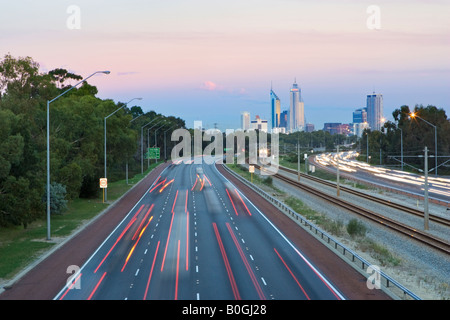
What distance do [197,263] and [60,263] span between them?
727 centimetres

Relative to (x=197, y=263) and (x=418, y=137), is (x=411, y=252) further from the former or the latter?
(x=418, y=137)

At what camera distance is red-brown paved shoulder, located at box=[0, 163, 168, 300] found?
20.7m

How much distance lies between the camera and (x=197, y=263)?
25.7 m

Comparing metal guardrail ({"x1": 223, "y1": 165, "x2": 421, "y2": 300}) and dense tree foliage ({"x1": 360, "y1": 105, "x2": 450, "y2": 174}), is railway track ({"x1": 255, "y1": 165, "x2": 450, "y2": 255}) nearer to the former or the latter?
metal guardrail ({"x1": 223, "y1": 165, "x2": 421, "y2": 300})

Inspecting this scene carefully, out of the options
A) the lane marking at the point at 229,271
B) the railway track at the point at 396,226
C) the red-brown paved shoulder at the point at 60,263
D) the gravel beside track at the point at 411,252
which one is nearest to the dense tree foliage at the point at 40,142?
the red-brown paved shoulder at the point at 60,263

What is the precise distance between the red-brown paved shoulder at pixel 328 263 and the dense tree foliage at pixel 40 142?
18123mm

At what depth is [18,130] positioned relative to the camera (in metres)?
37.4

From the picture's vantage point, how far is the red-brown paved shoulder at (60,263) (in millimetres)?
20656

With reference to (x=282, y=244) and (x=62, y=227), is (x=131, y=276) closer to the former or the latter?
(x=282, y=244)

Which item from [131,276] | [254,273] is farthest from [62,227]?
[254,273]

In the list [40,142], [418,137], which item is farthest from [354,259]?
[418,137]

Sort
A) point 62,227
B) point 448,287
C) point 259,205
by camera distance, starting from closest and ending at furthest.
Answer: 1. point 448,287
2. point 62,227
3. point 259,205

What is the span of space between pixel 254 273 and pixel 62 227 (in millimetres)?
19297

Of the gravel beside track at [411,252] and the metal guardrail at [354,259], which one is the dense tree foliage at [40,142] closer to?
the metal guardrail at [354,259]
